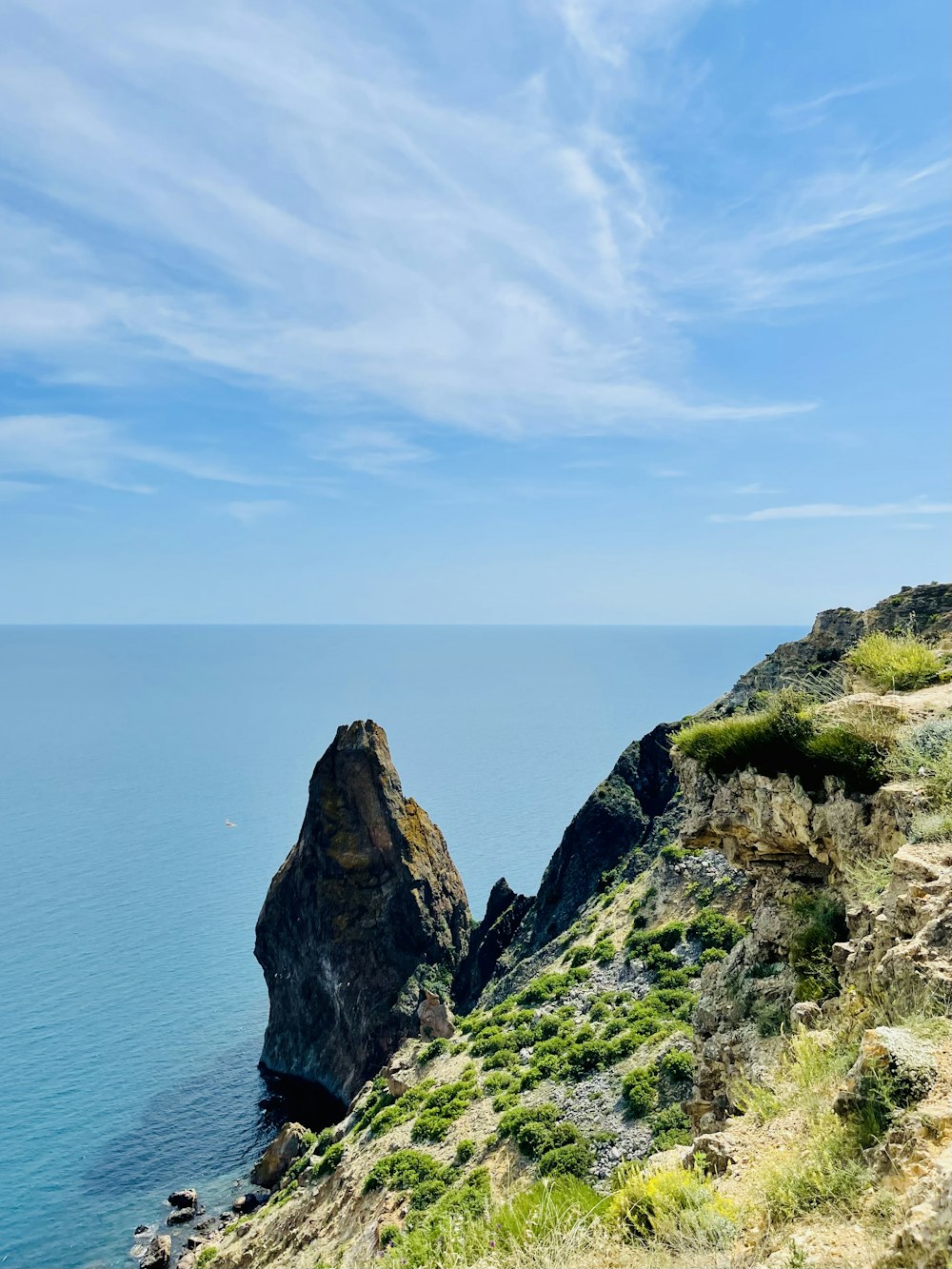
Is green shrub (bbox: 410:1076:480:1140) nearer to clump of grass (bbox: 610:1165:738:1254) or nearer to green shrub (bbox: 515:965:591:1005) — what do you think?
green shrub (bbox: 515:965:591:1005)

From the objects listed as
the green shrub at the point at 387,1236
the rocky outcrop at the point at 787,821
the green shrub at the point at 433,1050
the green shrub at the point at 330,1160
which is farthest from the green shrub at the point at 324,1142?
the rocky outcrop at the point at 787,821

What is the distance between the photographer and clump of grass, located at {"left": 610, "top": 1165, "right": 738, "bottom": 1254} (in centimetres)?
697

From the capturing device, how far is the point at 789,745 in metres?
13.2

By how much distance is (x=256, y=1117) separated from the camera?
52312mm

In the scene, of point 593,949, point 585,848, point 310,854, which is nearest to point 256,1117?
point 310,854

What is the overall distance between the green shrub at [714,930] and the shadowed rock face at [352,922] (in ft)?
100

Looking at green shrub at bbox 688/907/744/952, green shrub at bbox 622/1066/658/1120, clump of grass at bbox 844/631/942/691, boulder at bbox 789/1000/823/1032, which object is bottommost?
green shrub at bbox 622/1066/658/1120

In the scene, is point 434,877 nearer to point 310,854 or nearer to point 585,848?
point 310,854

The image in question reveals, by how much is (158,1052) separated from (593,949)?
44161 millimetres

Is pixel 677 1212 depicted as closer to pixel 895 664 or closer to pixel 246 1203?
pixel 895 664

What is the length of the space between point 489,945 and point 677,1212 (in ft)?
166

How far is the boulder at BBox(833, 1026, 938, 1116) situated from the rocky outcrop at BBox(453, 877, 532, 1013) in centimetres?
A: 4948

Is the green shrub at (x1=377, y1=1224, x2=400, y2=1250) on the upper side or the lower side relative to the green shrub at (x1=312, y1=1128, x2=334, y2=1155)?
upper

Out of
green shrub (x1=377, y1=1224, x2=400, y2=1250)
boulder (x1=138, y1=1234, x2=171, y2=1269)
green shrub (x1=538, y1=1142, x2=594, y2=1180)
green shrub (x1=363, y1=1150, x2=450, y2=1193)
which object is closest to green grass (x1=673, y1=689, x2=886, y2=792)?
green shrub (x1=538, y1=1142, x2=594, y2=1180)
